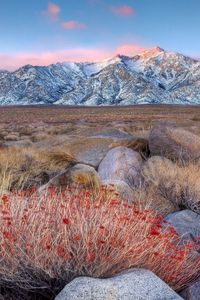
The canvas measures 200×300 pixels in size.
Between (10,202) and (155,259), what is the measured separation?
1581 mm

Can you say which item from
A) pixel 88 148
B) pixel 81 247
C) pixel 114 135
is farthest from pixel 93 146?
pixel 81 247

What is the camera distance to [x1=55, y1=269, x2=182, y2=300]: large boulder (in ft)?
11.9

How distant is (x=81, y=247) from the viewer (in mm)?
4254

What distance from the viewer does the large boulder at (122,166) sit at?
32.1 ft

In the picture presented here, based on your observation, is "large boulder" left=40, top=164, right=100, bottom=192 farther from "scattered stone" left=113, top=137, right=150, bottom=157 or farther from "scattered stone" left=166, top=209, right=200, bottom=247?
"scattered stone" left=113, top=137, right=150, bottom=157

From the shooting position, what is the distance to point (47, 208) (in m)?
4.96

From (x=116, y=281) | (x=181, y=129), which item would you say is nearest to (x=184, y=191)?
(x=181, y=129)

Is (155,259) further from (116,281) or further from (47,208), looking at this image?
(47,208)

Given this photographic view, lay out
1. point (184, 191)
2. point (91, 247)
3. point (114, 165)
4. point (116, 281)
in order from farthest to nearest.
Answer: point (114, 165), point (184, 191), point (91, 247), point (116, 281)

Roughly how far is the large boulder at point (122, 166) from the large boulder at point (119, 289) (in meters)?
5.53

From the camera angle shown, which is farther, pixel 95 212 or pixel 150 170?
pixel 150 170

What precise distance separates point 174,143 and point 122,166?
4.89 ft

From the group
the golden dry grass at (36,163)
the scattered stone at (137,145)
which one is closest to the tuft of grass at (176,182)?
the golden dry grass at (36,163)

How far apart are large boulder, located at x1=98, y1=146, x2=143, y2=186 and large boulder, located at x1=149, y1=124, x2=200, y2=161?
0.50m
